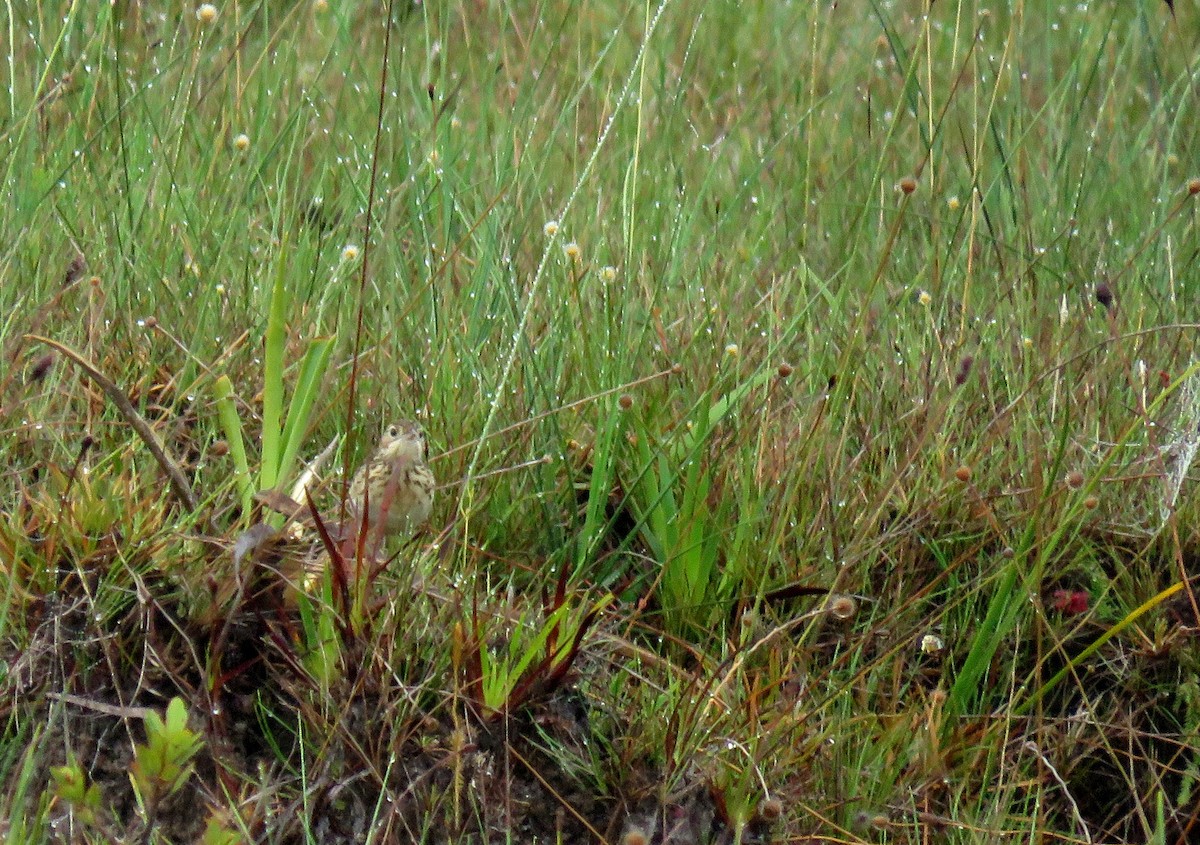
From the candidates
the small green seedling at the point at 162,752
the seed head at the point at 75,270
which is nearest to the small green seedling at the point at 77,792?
the small green seedling at the point at 162,752

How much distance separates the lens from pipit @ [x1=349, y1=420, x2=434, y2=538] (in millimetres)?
2250

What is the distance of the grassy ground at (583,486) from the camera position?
197 cm

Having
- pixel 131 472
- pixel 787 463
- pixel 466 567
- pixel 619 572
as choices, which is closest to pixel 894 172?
pixel 787 463

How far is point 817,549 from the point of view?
2496mm

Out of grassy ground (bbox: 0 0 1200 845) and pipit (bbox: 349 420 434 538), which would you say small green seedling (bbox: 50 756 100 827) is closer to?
grassy ground (bbox: 0 0 1200 845)

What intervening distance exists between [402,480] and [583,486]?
42cm

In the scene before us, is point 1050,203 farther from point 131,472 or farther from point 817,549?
point 131,472

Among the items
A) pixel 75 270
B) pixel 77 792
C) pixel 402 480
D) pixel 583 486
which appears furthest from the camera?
pixel 75 270

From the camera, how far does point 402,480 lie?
2.25m

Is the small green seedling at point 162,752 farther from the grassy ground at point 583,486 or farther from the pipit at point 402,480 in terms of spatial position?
the pipit at point 402,480

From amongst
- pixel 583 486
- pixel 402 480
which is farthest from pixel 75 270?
pixel 583 486

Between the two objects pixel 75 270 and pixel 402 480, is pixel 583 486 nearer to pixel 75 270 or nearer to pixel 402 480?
pixel 402 480

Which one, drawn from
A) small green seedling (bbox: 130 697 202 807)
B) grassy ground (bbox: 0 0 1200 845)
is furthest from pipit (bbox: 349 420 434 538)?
small green seedling (bbox: 130 697 202 807)

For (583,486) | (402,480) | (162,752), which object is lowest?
(583,486)
